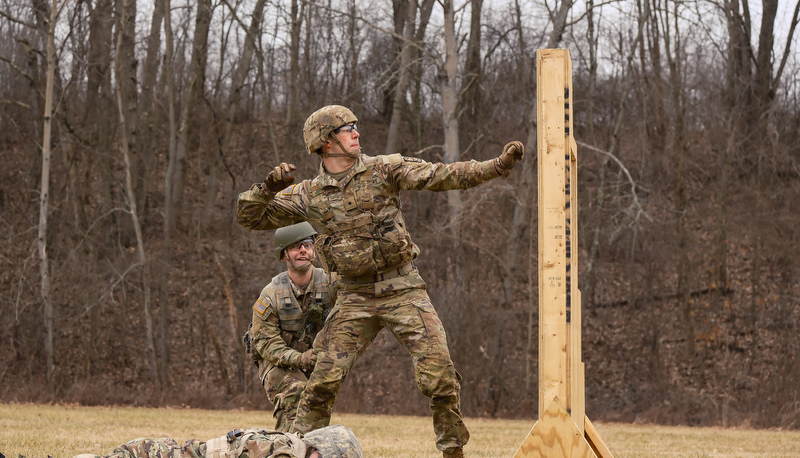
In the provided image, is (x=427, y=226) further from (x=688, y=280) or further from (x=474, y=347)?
(x=688, y=280)

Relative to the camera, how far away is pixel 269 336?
270 inches

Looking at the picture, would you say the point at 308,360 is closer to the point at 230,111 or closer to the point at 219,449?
the point at 219,449

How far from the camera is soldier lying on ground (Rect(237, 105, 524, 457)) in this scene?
571cm

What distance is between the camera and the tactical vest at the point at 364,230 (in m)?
5.77

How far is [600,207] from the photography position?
20.2 m

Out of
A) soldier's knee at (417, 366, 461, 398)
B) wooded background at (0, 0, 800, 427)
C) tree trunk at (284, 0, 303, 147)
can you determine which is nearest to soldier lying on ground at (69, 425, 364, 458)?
soldier's knee at (417, 366, 461, 398)

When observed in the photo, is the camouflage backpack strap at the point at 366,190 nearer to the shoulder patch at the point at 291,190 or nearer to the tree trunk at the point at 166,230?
the shoulder patch at the point at 291,190

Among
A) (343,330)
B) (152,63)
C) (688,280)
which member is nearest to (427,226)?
(688,280)

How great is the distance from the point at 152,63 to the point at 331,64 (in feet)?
15.4

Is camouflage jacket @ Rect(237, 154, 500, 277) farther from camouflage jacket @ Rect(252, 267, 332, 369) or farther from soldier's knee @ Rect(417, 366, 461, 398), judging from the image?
camouflage jacket @ Rect(252, 267, 332, 369)

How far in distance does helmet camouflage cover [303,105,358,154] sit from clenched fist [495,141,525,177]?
3.90 feet

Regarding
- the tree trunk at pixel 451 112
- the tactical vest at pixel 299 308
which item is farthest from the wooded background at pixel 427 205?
the tactical vest at pixel 299 308

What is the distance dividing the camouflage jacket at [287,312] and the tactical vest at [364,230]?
1.17 m

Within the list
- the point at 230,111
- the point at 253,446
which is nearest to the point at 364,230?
the point at 253,446
